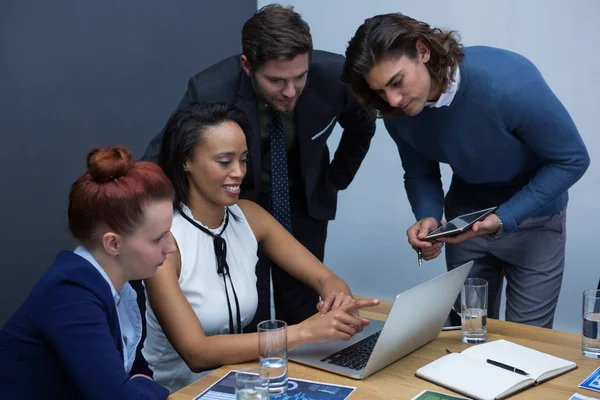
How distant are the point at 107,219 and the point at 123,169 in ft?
0.37

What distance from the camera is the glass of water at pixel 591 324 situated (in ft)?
5.29

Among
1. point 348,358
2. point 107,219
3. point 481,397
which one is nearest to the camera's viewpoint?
point 481,397

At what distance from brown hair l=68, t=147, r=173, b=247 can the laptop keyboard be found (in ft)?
1.76

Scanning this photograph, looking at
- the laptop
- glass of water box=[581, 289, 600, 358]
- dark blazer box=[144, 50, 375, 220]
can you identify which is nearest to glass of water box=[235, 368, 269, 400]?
the laptop

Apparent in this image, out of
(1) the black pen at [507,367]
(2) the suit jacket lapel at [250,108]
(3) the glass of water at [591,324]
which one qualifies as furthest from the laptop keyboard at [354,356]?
(2) the suit jacket lapel at [250,108]

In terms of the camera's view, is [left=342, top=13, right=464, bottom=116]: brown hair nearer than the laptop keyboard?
No

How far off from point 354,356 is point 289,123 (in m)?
1.12

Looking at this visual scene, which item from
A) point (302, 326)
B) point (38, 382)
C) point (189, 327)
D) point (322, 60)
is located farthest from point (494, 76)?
point (38, 382)

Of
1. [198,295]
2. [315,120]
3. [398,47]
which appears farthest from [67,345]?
[315,120]

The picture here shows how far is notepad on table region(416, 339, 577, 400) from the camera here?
142cm

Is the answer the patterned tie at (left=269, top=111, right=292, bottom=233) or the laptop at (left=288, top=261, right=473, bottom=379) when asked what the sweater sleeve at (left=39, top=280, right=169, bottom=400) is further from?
the patterned tie at (left=269, top=111, right=292, bottom=233)

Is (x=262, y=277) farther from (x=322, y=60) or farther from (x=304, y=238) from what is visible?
(x=322, y=60)

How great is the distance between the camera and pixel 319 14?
404cm

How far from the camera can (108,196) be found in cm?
149
